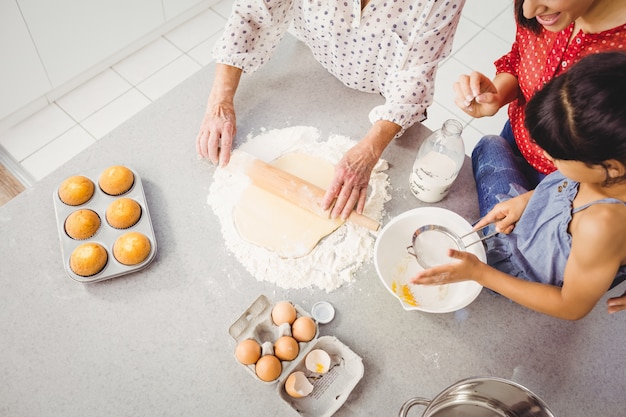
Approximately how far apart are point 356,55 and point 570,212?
2.42ft

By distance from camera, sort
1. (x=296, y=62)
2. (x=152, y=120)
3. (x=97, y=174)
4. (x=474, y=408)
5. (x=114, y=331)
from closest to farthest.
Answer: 1. (x=474, y=408)
2. (x=114, y=331)
3. (x=97, y=174)
4. (x=152, y=120)
5. (x=296, y=62)

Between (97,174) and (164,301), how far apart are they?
393 mm

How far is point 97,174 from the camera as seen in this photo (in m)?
1.22

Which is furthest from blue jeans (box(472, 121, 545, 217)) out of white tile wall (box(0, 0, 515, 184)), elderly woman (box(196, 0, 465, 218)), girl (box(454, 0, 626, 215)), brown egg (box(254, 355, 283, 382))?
white tile wall (box(0, 0, 515, 184))

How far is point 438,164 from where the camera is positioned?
1237 mm

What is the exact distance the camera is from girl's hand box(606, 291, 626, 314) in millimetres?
1078

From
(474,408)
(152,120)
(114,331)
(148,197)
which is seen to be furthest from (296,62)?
(474,408)

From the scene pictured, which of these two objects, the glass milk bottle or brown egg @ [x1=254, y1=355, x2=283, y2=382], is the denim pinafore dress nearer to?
the glass milk bottle

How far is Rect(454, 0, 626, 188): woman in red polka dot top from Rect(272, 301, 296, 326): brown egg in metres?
0.70

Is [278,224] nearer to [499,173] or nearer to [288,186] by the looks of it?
[288,186]

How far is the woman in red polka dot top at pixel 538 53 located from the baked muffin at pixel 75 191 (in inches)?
38.8

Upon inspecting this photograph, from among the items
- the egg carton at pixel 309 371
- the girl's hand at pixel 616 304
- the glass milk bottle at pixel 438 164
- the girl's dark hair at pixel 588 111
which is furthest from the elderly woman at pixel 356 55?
the girl's hand at pixel 616 304

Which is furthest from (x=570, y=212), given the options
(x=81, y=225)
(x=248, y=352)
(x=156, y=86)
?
(x=156, y=86)

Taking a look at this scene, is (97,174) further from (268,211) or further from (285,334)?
(285,334)
